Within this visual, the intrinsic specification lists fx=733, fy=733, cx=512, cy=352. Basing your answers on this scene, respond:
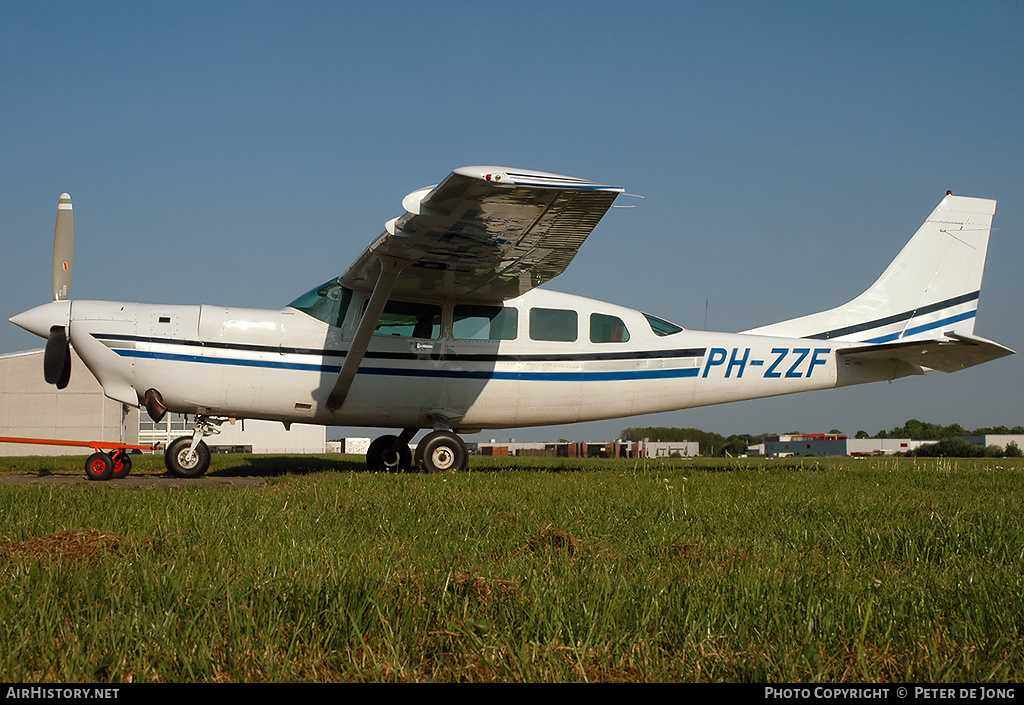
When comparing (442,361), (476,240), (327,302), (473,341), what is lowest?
(442,361)

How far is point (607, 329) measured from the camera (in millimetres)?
10680

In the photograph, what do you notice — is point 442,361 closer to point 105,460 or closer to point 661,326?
point 661,326

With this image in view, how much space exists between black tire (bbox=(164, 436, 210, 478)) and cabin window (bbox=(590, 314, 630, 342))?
18.0ft

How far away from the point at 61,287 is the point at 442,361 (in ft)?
16.5

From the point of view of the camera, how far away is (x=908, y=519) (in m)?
4.33

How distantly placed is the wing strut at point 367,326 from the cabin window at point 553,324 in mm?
2361

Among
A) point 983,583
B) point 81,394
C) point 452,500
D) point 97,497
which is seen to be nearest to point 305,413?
point 97,497

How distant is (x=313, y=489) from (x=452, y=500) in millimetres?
1346

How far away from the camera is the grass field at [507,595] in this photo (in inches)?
68.9

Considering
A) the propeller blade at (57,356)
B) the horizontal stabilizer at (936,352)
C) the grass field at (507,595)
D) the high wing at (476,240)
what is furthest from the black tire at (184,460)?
the horizontal stabilizer at (936,352)

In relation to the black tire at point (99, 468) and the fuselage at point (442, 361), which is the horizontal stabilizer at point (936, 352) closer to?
the fuselage at point (442, 361)

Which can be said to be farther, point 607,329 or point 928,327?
point 928,327

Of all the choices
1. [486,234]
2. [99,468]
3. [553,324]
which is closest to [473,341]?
[553,324]

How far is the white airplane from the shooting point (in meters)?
8.73
